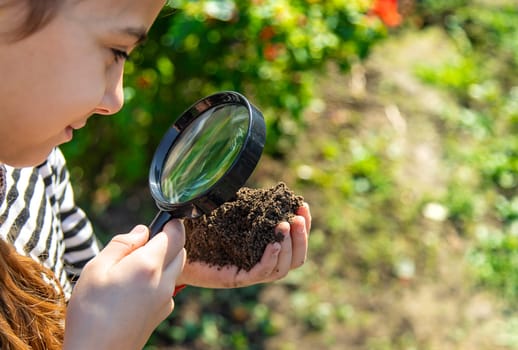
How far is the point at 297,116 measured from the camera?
14.4ft

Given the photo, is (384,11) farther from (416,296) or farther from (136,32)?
(136,32)

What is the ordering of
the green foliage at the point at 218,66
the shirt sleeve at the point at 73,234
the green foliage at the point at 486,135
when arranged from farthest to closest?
the green foliage at the point at 486,135, the green foliage at the point at 218,66, the shirt sleeve at the point at 73,234

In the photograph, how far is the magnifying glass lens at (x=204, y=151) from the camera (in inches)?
64.1

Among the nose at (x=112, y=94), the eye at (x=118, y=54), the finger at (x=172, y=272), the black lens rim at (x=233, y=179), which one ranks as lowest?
the finger at (x=172, y=272)

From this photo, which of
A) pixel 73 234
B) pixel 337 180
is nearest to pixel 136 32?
pixel 73 234

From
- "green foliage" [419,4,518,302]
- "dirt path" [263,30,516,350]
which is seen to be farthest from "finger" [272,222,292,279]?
"green foliage" [419,4,518,302]

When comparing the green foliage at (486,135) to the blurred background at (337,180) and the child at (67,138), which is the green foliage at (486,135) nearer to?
the blurred background at (337,180)

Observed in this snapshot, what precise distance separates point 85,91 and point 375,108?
4.31 m

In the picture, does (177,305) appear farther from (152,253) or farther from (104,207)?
(152,253)

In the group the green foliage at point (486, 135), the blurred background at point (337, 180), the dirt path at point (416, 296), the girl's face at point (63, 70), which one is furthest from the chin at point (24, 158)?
the green foliage at point (486, 135)

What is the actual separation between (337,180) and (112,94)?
3487 millimetres

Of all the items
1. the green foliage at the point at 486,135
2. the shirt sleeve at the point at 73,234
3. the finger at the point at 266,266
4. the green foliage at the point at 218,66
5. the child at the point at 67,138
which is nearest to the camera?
the child at the point at 67,138

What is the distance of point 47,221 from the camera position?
1.81 meters

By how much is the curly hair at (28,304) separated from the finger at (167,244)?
30cm
